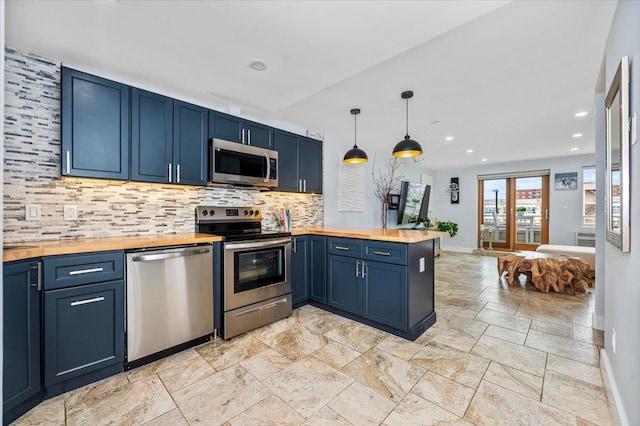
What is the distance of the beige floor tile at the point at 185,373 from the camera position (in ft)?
6.49

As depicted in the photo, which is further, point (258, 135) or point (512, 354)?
point (258, 135)

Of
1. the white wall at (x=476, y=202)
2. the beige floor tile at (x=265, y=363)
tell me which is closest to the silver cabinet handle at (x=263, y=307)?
the beige floor tile at (x=265, y=363)

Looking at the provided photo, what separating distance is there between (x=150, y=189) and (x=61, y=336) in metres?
1.37

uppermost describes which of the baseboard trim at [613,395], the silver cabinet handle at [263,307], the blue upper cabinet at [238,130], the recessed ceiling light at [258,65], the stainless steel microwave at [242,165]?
the recessed ceiling light at [258,65]

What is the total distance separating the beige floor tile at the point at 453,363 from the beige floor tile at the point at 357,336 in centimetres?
40

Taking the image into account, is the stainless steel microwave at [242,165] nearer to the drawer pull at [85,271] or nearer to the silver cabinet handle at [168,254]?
the silver cabinet handle at [168,254]

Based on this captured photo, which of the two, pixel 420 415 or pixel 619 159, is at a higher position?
pixel 619 159

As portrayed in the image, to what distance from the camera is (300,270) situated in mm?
3412

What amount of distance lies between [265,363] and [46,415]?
51.0 inches

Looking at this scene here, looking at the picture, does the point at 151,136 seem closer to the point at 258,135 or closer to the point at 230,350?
the point at 258,135

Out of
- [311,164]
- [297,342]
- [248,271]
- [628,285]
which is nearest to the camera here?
[628,285]

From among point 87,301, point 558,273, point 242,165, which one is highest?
point 242,165

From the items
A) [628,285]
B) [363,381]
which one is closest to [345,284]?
[363,381]

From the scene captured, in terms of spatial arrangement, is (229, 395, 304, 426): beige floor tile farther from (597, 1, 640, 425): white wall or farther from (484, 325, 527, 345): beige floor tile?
(484, 325, 527, 345): beige floor tile
